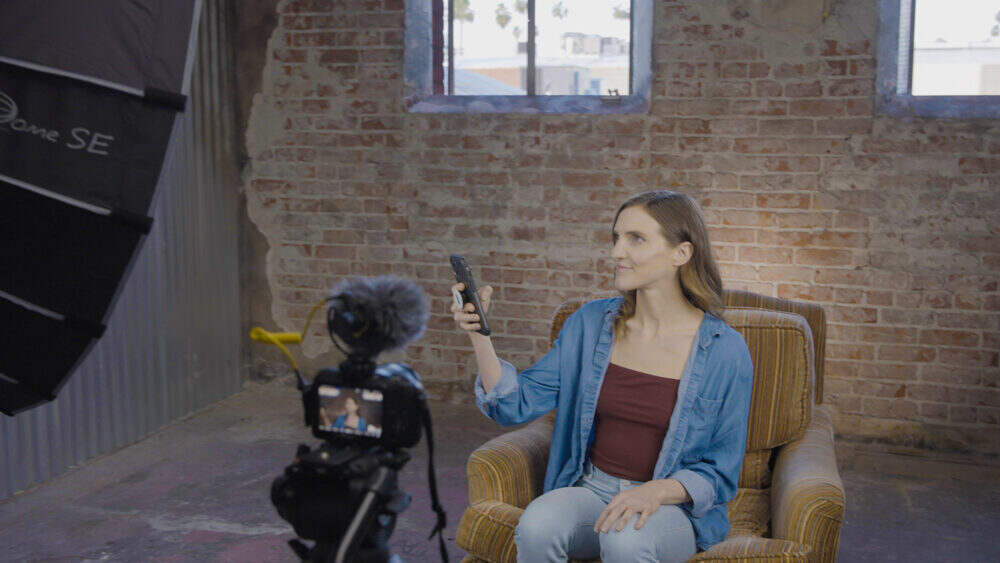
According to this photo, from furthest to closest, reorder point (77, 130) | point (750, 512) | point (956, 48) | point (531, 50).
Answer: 1. point (531, 50)
2. point (956, 48)
3. point (750, 512)
4. point (77, 130)

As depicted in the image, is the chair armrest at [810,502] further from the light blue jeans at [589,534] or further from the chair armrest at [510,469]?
the chair armrest at [510,469]

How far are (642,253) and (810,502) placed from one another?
65 centimetres

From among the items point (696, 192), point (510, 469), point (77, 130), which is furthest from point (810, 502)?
point (696, 192)

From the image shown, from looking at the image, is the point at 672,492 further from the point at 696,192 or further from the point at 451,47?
the point at 451,47

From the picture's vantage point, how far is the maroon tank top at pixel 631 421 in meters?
1.99

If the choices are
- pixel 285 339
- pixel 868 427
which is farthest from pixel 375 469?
pixel 868 427

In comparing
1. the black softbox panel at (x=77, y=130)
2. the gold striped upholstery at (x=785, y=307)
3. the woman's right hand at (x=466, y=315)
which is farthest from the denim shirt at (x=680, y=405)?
the black softbox panel at (x=77, y=130)

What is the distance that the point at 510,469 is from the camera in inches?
82.7

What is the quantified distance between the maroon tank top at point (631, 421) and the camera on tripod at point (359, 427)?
903 mm

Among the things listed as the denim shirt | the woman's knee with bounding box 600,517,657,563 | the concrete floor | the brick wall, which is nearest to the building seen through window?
the brick wall

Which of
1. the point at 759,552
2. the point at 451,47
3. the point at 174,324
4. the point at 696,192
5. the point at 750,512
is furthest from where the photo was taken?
the point at 451,47

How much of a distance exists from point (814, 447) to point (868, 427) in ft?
5.92

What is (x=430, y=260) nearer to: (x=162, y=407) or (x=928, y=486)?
(x=162, y=407)

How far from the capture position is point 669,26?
150 inches
